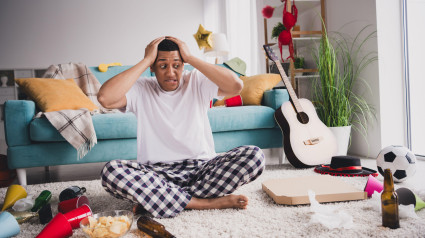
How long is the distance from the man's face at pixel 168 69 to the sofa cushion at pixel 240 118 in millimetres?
974

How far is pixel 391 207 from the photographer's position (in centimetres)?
112

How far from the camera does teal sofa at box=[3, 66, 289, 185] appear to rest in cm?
212

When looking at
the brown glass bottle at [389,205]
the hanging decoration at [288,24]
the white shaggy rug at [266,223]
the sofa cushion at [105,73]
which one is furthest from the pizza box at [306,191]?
the sofa cushion at [105,73]

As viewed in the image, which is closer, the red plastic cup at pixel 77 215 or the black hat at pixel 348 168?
the red plastic cup at pixel 77 215

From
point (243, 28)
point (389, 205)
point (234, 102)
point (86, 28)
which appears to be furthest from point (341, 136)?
point (86, 28)

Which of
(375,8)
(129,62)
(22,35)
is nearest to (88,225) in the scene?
(375,8)

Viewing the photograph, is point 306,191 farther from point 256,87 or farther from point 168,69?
point 256,87

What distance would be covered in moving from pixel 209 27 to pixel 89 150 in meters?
4.60

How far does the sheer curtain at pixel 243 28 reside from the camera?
469 centimetres

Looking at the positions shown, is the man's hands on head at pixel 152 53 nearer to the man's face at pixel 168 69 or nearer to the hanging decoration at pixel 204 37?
the man's face at pixel 168 69

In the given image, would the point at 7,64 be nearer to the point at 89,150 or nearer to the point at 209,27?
the point at 209,27

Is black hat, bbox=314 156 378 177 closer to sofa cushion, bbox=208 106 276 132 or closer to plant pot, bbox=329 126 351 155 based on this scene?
plant pot, bbox=329 126 351 155

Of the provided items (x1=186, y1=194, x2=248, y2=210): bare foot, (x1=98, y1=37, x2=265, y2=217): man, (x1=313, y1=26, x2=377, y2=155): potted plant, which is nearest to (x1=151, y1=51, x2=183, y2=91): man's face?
(x1=98, y1=37, x2=265, y2=217): man

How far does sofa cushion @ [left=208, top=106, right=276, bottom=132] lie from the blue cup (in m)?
1.47
